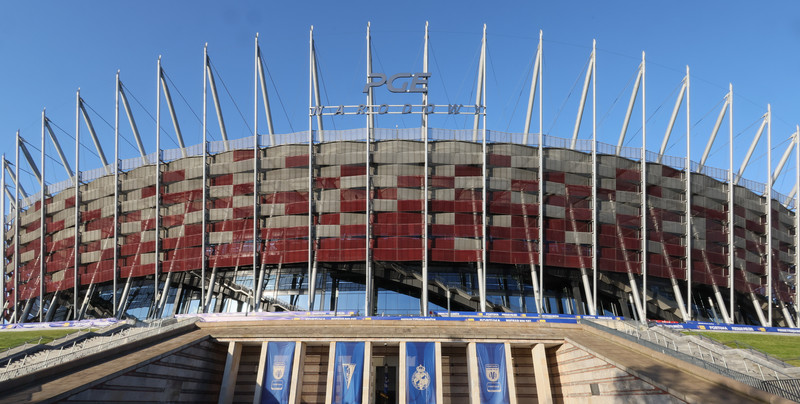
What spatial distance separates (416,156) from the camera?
249 ft

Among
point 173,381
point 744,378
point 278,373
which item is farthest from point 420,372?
point 744,378

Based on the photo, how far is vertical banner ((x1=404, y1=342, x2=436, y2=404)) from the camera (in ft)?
141

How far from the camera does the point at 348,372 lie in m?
44.3

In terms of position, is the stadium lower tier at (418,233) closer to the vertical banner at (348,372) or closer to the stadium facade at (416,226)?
the stadium facade at (416,226)

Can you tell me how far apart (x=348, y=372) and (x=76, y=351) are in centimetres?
1721

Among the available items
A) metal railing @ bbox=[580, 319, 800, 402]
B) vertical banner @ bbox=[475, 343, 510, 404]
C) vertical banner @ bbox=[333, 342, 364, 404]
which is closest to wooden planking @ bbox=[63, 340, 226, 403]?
vertical banner @ bbox=[333, 342, 364, 404]

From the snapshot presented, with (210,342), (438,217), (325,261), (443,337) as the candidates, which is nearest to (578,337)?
(443,337)

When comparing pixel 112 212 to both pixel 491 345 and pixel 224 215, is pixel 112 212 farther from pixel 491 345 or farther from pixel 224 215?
pixel 491 345

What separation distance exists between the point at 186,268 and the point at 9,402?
5249 cm

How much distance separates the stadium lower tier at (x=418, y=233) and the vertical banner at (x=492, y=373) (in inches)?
1018

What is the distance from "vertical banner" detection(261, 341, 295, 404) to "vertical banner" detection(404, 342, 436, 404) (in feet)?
26.8

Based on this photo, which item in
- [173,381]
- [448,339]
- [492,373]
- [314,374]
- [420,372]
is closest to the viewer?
[173,381]

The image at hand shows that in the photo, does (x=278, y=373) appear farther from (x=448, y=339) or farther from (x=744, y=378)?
(x=744, y=378)

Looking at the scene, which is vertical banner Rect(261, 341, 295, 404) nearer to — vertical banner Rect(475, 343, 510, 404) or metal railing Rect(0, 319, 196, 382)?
metal railing Rect(0, 319, 196, 382)
